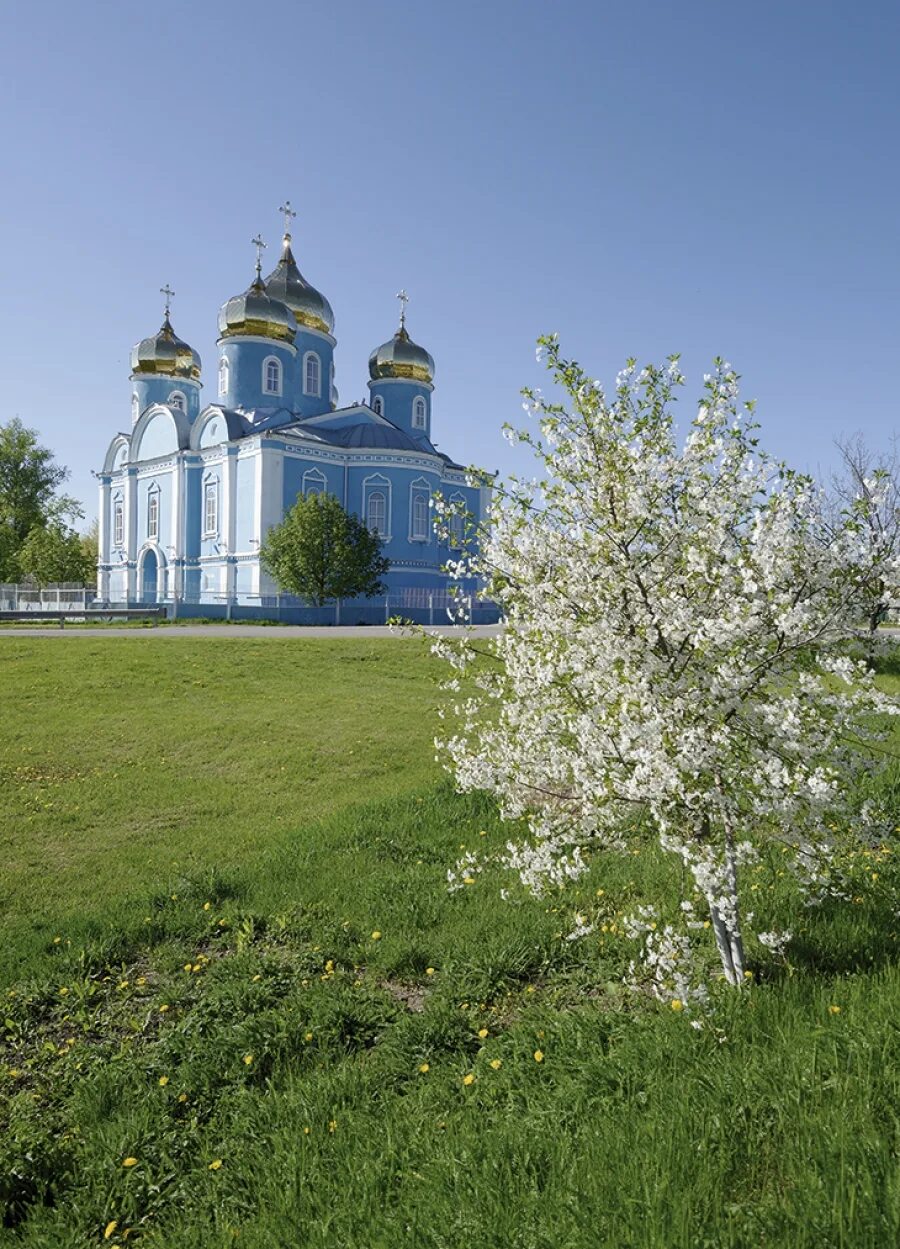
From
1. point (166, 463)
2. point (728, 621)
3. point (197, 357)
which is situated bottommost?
point (728, 621)

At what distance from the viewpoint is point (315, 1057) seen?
3842 mm

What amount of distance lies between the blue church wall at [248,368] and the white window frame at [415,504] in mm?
7515

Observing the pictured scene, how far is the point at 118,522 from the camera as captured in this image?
147 feet

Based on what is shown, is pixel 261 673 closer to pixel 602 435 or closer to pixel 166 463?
pixel 602 435

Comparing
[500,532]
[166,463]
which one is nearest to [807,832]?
[500,532]

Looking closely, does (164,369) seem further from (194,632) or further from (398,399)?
(194,632)

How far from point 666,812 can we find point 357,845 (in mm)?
3386

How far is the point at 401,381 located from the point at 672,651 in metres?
42.0

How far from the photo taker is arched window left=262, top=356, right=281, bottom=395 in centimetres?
3894

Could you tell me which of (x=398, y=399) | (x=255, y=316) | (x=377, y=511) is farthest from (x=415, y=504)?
(x=255, y=316)

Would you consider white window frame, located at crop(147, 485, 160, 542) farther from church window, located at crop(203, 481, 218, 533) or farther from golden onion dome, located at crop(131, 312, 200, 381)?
golden onion dome, located at crop(131, 312, 200, 381)

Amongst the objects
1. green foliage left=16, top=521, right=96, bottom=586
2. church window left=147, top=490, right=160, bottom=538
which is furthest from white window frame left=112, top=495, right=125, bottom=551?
green foliage left=16, top=521, right=96, bottom=586

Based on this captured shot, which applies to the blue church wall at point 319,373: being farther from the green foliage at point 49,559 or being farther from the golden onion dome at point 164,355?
the green foliage at point 49,559

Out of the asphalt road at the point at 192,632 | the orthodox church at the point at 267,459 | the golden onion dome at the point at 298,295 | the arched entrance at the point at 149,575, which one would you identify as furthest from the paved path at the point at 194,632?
the golden onion dome at the point at 298,295
